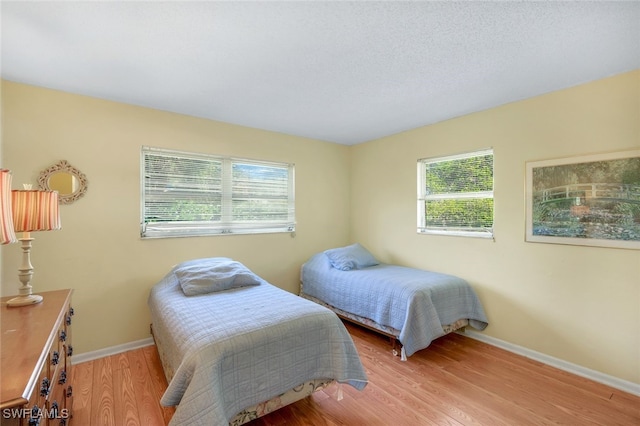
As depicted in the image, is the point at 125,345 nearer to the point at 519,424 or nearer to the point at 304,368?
the point at 304,368

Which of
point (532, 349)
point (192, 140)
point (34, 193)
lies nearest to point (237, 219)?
point (192, 140)

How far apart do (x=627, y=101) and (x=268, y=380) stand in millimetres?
3243

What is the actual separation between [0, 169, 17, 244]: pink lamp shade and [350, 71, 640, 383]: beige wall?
137 inches

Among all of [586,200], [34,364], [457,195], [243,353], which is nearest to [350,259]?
[457,195]

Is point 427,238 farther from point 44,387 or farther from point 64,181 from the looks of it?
point 64,181

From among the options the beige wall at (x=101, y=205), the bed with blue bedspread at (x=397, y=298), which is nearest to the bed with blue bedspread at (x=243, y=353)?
the beige wall at (x=101, y=205)

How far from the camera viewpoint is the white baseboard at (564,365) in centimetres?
215

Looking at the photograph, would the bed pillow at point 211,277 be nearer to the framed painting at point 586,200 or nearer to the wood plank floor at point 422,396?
the wood plank floor at point 422,396

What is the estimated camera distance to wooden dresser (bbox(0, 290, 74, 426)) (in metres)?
0.83

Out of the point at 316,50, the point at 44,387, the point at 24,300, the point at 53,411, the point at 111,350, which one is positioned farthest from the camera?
the point at 111,350

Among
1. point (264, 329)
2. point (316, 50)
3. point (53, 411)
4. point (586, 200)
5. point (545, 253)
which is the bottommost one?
point (53, 411)

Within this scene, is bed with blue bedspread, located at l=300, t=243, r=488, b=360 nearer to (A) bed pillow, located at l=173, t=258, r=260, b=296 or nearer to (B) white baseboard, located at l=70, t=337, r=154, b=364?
(A) bed pillow, located at l=173, t=258, r=260, b=296

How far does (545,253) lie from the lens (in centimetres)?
255

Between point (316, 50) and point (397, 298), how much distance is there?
7.17ft
